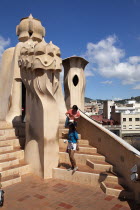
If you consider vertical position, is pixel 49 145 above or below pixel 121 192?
above

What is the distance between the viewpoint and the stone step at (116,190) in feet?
14.6

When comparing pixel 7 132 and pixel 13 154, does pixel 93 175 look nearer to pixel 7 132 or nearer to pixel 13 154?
pixel 13 154

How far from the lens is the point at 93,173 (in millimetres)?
5230

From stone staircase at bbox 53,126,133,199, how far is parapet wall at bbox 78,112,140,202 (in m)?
0.16

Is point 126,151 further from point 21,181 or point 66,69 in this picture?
point 66,69

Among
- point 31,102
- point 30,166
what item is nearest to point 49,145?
point 30,166

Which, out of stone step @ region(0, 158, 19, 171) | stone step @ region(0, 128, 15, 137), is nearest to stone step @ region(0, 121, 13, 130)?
stone step @ region(0, 128, 15, 137)

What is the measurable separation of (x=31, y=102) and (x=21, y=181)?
2375mm

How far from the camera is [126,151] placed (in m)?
4.96

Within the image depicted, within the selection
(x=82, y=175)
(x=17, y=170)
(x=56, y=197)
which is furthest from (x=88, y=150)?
(x=17, y=170)

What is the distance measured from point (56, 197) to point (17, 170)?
1.76 meters

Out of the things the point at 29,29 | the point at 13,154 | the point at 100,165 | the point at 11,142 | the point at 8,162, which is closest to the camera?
the point at 100,165

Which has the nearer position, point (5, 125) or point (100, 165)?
point (100, 165)

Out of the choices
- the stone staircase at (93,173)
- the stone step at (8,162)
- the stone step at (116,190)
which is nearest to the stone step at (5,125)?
the stone step at (8,162)
